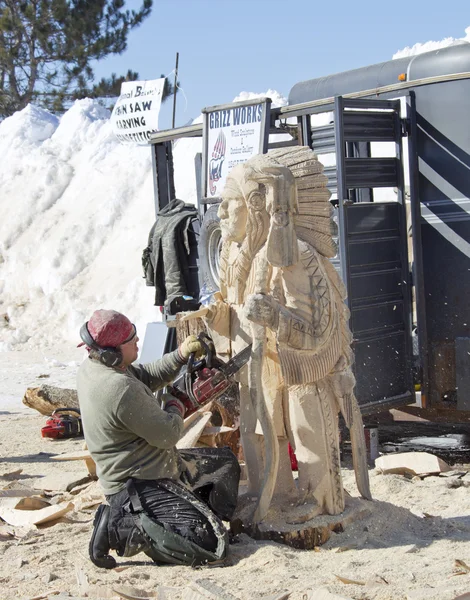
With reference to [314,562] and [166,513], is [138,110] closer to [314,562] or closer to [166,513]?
[166,513]

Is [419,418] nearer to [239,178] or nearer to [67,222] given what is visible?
[239,178]

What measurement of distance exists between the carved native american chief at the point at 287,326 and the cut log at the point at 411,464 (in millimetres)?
1422

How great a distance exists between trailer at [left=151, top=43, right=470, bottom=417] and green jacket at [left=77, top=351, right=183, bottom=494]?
2.63 metres

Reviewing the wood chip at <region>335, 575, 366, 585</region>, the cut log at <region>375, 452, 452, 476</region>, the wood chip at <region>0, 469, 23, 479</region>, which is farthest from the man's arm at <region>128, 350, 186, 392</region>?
the wood chip at <region>0, 469, 23, 479</region>

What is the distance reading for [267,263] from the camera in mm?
4395

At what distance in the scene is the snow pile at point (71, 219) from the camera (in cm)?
1515

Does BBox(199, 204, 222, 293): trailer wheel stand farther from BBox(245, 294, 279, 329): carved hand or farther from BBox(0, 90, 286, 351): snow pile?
BBox(0, 90, 286, 351): snow pile

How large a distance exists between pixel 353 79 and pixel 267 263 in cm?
359

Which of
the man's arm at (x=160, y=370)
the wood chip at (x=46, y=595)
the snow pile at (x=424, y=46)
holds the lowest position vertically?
the wood chip at (x=46, y=595)

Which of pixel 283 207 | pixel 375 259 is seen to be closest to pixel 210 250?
pixel 375 259

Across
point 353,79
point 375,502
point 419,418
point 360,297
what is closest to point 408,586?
point 375,502

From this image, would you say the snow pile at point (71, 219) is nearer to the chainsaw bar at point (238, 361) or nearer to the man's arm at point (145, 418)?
the chainsaw bar at point (238, 361)

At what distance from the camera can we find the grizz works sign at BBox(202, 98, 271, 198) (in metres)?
7.48

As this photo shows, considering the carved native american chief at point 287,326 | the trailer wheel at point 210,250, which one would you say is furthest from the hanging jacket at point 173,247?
the carved native american chief at point 287,326
